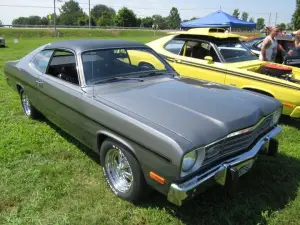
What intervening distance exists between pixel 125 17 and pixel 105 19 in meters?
8.76

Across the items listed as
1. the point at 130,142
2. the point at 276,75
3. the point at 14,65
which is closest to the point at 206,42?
the point at 276,75

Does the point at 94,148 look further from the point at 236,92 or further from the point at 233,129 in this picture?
the point at 236,92

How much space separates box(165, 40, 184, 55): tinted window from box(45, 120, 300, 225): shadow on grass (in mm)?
3517

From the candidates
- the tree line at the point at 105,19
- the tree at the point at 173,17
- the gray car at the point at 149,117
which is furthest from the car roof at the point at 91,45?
the tree at the point at 173,17

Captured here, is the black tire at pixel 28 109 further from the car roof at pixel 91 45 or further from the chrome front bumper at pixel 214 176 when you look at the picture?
the chrome front bumper at pixel 214 176

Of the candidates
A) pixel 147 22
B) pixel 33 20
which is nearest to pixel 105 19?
pixel 147 22

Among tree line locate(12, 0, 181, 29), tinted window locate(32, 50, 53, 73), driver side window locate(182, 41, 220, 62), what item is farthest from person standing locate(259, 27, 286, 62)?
tree line locate(12, 0, 181, 29)

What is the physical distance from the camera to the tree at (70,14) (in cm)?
10393

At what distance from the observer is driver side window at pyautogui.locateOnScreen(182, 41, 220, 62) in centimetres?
605

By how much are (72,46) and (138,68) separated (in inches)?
35.1

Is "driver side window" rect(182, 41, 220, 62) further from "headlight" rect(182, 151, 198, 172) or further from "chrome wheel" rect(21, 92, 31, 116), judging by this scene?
"headlight" rect(182, 151, 198, 172)

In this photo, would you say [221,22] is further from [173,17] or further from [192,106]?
[173,17]

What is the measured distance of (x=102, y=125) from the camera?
303 centimetres

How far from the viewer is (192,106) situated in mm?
2934
